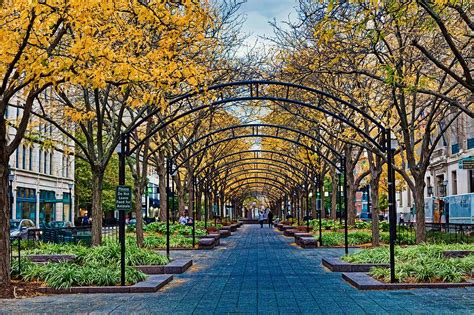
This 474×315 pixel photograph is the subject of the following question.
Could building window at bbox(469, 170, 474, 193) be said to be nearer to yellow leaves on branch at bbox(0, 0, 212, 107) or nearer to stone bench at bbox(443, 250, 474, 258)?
stone bench at bbox(443, 250, 474, 258)

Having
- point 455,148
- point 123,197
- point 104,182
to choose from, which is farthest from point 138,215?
point 104,182

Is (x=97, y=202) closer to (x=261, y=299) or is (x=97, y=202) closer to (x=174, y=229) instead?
(x=261, y=299)

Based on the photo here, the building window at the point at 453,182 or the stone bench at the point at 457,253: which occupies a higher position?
the building window at the point at 453,182

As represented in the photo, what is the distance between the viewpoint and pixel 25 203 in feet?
185

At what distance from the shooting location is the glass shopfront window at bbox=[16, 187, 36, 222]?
178ft

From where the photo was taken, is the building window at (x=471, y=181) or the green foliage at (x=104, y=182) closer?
the building window at (x=471, y=181)

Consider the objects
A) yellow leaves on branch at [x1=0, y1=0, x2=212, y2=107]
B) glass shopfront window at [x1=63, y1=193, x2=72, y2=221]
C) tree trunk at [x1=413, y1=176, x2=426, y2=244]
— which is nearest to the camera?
yellow leaves on branch at [x1=0, y1=0, x2=212, y2=107]

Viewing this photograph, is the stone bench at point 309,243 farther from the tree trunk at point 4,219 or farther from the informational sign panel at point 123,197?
the tree trunk at point 4,219

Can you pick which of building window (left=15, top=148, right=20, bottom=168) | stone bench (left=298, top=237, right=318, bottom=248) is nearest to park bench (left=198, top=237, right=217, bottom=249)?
stone bench (left=298, top=237, right=318, bottom=248)

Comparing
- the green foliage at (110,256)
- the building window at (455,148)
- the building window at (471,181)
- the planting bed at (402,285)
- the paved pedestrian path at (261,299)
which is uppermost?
the building window at (455,148)

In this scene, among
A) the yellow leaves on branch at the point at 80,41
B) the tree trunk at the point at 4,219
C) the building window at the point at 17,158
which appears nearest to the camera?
the yellow leaves on branch at the point at 80,41

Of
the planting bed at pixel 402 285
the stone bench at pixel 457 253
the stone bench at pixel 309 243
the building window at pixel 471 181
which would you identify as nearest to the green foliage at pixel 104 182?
the building window at pixel 471 181

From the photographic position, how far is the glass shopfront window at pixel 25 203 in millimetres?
54125

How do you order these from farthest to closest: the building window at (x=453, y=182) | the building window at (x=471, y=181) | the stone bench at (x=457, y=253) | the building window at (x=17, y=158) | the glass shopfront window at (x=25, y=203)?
Result: the building window at (x=453, y=182)
the glass shopfront window at (x=25, y=203)
the building window at (x=17, y=158)
the building window at (x=471, y=181)
the stone bench at (x=457, y=253)
